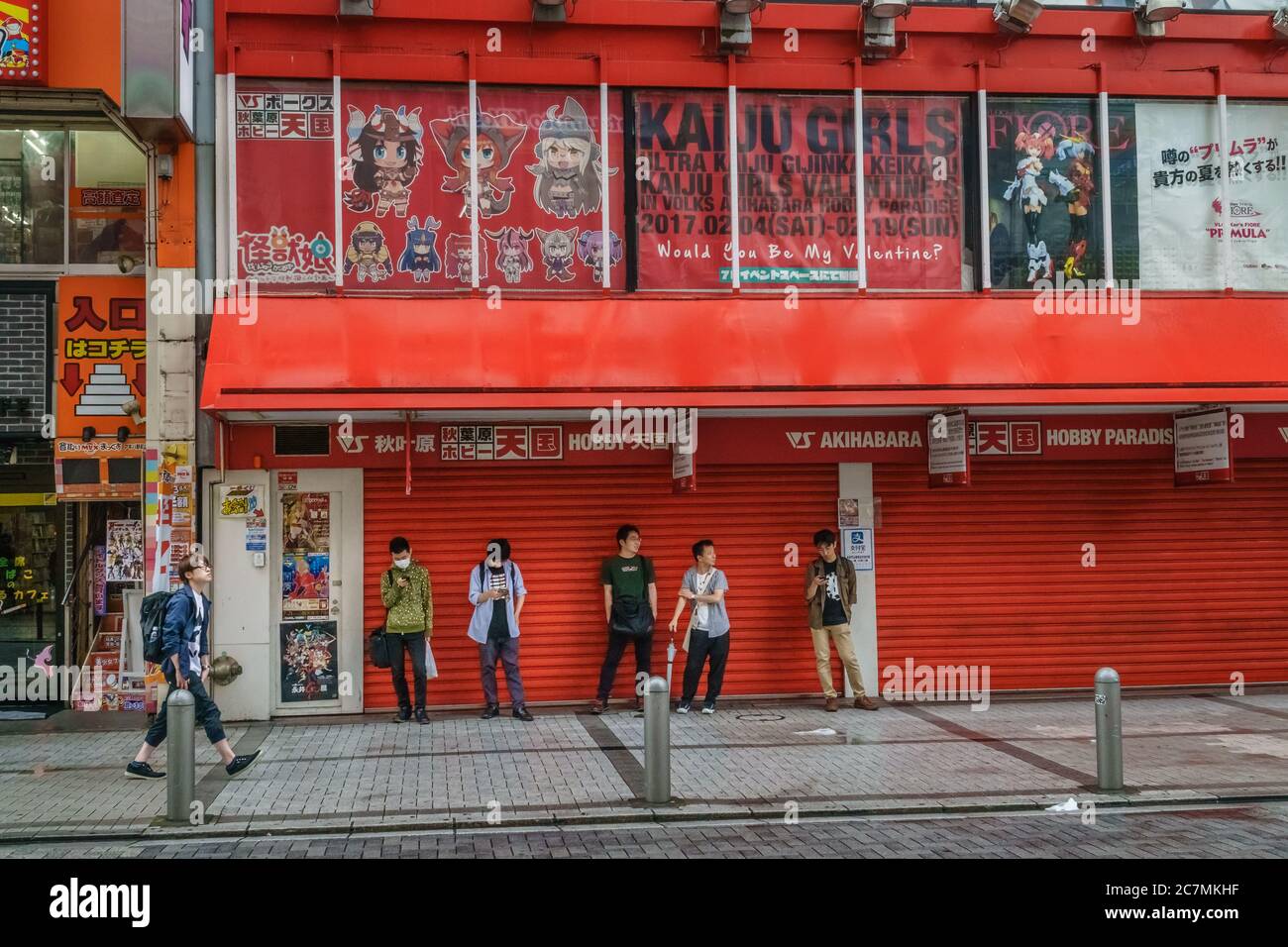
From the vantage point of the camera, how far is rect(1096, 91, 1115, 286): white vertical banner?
14.1 metres

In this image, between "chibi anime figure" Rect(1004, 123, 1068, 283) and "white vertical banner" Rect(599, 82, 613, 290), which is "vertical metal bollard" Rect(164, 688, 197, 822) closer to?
"white vertical banner" Rect(599, 82, 613, 290)

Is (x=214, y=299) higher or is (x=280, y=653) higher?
(x=214, y=299)

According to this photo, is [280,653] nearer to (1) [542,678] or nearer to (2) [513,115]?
(1) [542,678]

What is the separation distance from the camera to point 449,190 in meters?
13.4

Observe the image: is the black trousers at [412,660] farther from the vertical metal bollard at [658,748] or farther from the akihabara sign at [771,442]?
the vertical metal bollard at [658,748]

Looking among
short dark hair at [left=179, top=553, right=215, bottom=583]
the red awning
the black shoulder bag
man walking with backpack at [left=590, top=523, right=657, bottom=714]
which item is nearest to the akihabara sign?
the red awning

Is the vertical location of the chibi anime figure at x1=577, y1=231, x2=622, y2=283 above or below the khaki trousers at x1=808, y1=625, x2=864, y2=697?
above

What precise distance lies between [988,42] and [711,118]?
134 inches

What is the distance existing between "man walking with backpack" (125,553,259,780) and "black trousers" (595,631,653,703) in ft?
13.3

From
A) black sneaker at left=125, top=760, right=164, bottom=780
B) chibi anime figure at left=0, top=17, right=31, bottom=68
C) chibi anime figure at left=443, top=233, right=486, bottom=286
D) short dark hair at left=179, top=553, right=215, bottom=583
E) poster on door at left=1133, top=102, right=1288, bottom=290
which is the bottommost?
black sneaker at left=125, top=760, right=164, bottom=780

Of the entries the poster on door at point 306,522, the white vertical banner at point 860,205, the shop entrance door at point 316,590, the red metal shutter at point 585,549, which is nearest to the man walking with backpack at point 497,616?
the red metal shutter at point 585,549
